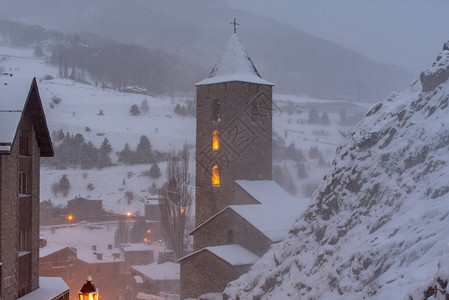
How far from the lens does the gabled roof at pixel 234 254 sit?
22.1 meters

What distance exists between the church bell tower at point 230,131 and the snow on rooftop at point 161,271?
11.7 ft

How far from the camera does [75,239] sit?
45.3 metres

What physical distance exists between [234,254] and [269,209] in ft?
12.3

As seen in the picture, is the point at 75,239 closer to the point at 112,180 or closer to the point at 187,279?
the point at 112,180

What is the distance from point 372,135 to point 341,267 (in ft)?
10.8

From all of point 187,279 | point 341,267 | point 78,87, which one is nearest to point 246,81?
point 187,279

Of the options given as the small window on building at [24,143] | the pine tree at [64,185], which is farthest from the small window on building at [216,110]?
the pine tree at [64,185]

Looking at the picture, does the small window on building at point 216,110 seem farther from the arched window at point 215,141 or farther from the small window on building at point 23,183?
the small window on building at point 23,183

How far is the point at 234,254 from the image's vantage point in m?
22.9

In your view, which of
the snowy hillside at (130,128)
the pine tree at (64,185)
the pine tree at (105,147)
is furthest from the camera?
the pine tree at (105,147)

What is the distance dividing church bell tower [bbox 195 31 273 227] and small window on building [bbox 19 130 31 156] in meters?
18.0

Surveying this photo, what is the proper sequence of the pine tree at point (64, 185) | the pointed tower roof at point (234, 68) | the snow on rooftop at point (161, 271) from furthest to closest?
the pine tree at point (64, 185) → the snow on rooftop at point (161, 271) → the pointed tower roof at point (234, 68)

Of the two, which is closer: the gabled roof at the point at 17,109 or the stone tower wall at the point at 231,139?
the gabled roof at the point at 17,109

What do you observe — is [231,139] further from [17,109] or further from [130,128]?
[130,128]
